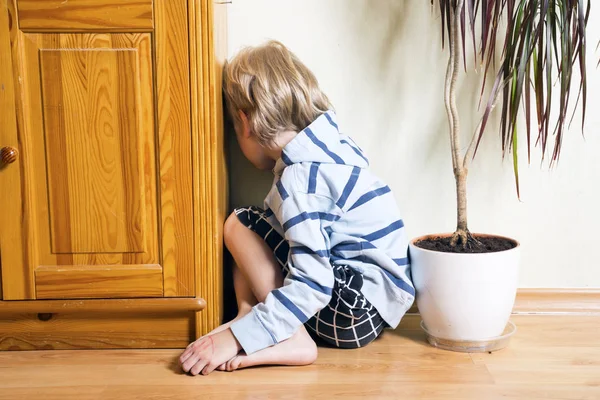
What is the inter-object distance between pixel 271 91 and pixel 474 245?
2.00 ft

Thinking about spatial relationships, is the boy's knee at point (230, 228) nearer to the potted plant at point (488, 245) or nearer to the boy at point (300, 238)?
the boy at point (300, 238)

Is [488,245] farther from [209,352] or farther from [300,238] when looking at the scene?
[209,352]

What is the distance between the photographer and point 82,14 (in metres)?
1.28

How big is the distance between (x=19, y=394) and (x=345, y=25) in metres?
1.15

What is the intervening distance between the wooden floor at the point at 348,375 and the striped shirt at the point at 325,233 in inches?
3.9

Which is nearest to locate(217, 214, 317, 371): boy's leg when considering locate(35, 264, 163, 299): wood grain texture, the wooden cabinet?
the wooden cabinet

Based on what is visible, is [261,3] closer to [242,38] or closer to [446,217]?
[242,38]

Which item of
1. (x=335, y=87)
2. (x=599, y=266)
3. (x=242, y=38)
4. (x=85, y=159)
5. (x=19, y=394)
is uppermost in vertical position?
(x=242, y=38)

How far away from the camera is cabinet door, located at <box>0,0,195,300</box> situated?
4.24 feet

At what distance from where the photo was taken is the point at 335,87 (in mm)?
1627

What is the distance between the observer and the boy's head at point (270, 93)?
146 centimetres

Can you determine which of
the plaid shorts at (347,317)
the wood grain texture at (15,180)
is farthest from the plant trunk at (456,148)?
the wood grain texture at (15,180)

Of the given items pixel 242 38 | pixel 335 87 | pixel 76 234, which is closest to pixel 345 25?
pixel 335 87

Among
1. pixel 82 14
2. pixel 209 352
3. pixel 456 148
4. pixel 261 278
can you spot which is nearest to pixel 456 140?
pixel 456 148
